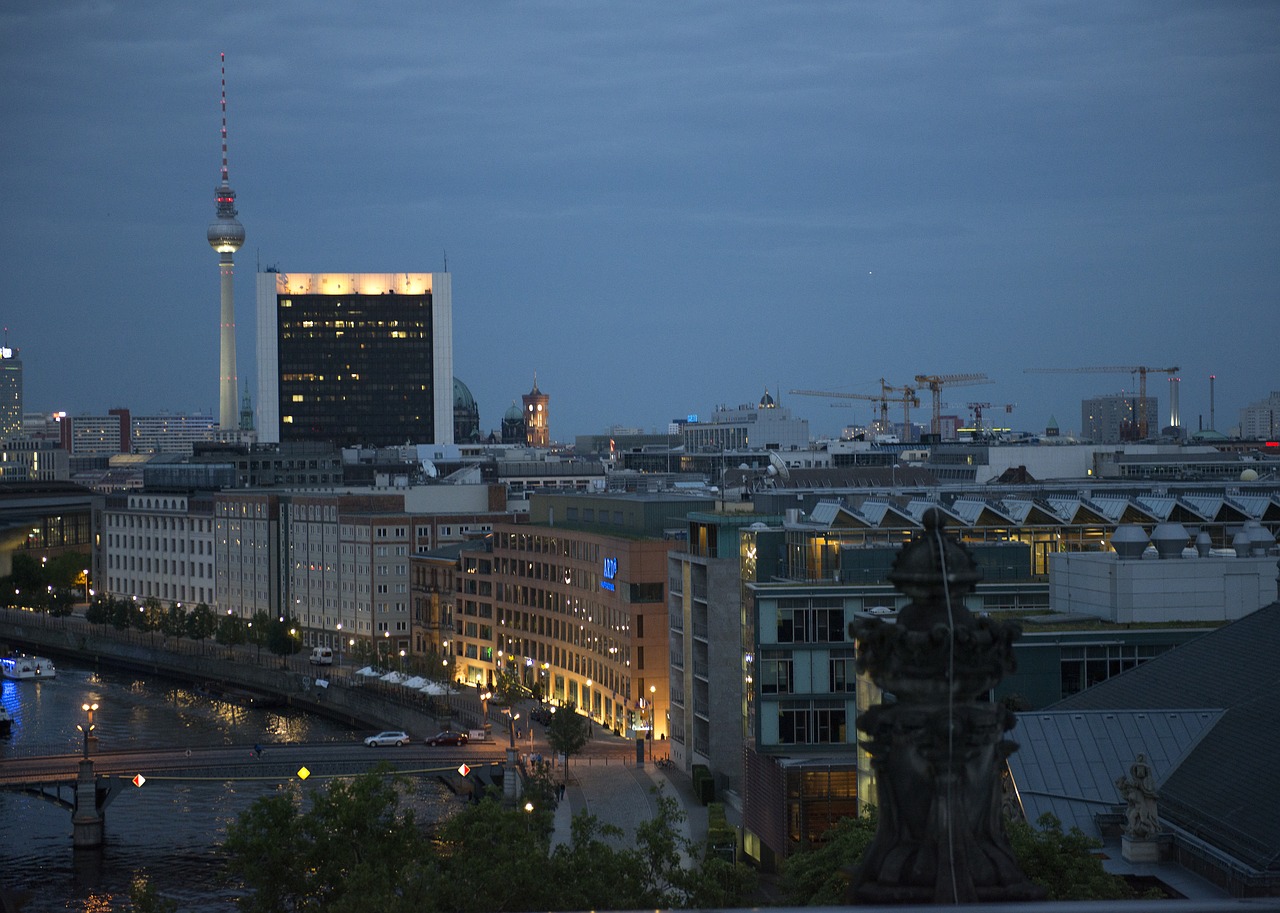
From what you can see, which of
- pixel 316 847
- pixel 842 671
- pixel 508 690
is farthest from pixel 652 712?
pixel 316 847

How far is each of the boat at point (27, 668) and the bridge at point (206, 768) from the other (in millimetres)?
33448

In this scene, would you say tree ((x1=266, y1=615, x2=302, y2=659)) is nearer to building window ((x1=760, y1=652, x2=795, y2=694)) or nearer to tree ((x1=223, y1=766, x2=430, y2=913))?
building window ((x1=760, y1=652, x2=795, y2=694))

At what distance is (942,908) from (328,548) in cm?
10406

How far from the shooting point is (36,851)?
189 feet

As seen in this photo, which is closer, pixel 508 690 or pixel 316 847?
pixel 316 847

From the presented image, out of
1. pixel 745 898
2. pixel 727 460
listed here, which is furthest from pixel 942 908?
pixel 727 460

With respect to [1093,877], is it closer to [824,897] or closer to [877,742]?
[824,897]

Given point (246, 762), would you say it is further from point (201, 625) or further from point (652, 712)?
point (201, 625)

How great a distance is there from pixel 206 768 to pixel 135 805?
3.97 meters

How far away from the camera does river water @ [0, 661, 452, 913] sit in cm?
5116

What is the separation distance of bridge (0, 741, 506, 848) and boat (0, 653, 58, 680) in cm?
3345


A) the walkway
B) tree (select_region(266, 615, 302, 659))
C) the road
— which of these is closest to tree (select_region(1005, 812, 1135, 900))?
the walkway

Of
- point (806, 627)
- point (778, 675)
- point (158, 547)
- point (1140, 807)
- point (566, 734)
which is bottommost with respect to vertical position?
point (566, 734)

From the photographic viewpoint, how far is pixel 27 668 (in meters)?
100
